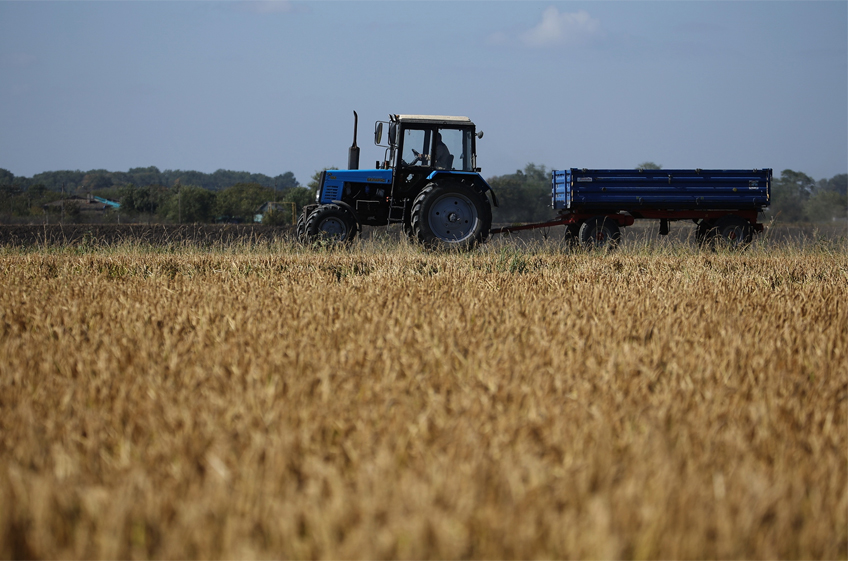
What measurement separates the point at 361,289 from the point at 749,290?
8.89ft

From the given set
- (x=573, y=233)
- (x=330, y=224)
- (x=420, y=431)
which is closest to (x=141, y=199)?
(x=573, y=233)

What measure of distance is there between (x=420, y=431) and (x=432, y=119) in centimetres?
982

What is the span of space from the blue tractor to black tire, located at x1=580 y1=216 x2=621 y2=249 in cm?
277

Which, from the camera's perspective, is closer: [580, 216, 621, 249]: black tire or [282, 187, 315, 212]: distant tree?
[580, 216, 621, 249]: black tire

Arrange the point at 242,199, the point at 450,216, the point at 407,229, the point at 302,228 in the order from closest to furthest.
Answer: the point at 450,216 < the point at 407,229 < the point at 302,228 < the point at 242,199

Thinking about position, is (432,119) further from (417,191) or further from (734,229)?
(734,229)

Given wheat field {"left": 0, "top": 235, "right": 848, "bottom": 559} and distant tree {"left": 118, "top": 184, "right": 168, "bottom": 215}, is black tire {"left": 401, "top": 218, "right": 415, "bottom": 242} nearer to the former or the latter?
wheat field {"left": 0, "top": 235, "right": 848, "bottom": 559}

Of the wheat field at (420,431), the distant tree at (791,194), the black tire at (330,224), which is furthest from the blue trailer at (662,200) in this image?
the distant tree at (791,194)

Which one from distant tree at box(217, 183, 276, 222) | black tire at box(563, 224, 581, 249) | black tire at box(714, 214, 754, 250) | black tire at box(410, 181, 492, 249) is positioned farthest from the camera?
distant tree at box(217, 183, 276, 222)

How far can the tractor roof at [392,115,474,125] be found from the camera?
432 inches

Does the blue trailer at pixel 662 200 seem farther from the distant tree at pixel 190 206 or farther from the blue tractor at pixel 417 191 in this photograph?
the distant tree at pixel 190 206

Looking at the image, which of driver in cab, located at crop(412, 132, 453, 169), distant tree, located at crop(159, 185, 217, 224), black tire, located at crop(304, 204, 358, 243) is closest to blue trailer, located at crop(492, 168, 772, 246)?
driver in cab, located at crop(412, 132, 453, 169)

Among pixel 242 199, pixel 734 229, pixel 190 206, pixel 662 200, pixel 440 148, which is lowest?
pixel 734 229

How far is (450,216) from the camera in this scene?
11.0m
